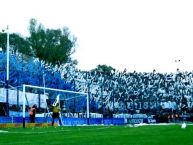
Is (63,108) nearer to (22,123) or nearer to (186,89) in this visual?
(22,123)

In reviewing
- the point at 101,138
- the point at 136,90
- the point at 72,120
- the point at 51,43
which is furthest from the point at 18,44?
the point at 101,138

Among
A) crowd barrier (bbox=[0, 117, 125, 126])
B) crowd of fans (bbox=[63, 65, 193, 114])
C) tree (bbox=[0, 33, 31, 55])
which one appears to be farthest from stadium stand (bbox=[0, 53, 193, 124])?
tree (bbox=[0, 33, 31, 55])

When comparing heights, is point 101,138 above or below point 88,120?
below

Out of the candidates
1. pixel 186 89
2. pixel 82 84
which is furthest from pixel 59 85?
pixel 186 89

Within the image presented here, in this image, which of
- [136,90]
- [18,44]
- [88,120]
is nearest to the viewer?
[88,120]

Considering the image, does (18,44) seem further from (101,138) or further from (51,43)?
(101,138)

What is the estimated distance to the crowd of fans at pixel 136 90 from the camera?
5253 cm

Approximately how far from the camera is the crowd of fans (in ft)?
172

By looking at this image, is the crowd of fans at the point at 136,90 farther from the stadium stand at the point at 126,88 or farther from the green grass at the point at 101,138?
the green grass at the point at 101,138

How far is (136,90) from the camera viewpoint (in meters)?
59.0

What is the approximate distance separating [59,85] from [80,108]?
7.12 m

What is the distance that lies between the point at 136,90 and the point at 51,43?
1442 inches

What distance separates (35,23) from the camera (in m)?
91.1

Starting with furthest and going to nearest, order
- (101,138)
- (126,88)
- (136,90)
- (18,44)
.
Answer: (18,44) < (136,90) < (126,88) < (101,138)
